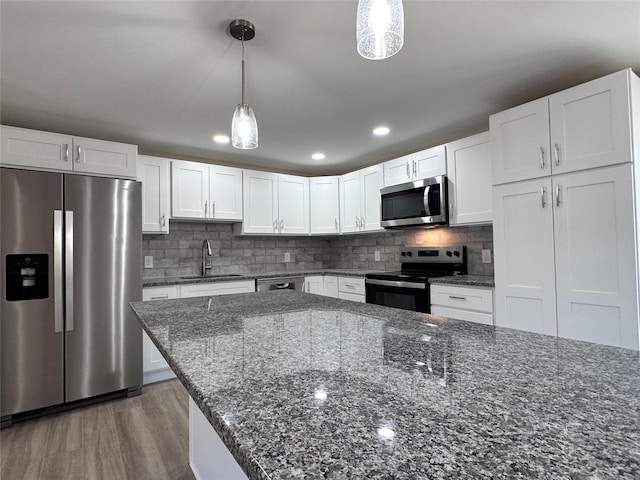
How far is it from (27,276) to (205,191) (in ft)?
5.42

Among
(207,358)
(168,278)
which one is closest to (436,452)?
(207,358)

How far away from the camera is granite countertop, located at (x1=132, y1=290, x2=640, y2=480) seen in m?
0.41

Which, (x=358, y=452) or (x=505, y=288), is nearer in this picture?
(x=358, y=452)

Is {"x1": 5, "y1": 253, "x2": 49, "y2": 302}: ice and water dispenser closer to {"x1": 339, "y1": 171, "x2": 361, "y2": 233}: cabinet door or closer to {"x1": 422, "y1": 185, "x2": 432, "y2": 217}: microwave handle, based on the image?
{"x1": 339, "y1": 171, "x2": 361, "y2": 233}: cabinet door

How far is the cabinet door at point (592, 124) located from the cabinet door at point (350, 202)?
2.15 metres

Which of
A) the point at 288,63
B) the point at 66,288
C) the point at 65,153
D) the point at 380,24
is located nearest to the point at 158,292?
the point at 66,288

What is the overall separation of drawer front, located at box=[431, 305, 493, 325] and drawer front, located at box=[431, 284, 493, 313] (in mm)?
31

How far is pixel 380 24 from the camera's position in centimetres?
98

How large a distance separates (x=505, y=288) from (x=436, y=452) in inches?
91.2

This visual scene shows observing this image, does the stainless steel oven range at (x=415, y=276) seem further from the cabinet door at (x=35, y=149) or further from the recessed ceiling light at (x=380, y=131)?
the cabinet door at (x=35, y=149)

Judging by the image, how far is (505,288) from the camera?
7.94 ft

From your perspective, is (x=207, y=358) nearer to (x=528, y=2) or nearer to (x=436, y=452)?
(x=436, y=452)

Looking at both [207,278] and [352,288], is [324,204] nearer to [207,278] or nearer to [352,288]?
[352,288]

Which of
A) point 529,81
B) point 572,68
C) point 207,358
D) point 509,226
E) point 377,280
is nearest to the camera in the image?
point 207,358
